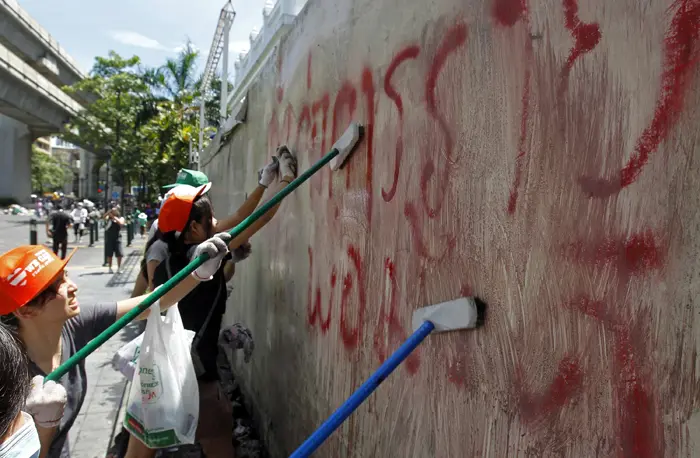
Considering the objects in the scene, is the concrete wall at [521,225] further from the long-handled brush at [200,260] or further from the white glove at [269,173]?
the white glove at [269,173]

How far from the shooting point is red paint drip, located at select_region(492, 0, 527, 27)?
1.30 metres

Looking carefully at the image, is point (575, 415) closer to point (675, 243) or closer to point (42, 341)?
point (675, 243)

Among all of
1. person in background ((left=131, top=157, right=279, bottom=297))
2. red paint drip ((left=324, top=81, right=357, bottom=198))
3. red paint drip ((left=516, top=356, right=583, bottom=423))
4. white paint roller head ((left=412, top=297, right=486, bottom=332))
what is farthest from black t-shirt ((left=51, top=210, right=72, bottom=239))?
red paint drip ((left=516, top=356, right=583, bottom=423))

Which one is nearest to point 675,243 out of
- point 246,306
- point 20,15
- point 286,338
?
point 286,338

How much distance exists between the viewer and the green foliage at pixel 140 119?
2256cm

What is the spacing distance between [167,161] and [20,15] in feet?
47.5

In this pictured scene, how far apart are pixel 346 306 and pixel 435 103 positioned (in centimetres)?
104

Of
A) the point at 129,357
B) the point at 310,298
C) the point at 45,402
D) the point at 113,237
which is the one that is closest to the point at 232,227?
the point at 310,298

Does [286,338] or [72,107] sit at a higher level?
[72,107]

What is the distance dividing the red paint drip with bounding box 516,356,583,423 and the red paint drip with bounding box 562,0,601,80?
0.61 m

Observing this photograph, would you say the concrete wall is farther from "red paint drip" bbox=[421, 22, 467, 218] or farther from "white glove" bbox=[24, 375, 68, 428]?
"white glove" bbox=[24, 375, 68, 428]

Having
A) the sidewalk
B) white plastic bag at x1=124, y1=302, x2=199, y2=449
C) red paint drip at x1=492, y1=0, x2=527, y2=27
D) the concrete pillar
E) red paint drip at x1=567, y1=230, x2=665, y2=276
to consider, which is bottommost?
the sidewalk

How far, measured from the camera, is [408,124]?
1822 mm

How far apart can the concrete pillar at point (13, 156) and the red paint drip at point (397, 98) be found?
1636 inches
